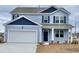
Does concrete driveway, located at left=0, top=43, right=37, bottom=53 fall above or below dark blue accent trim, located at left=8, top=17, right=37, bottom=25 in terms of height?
below

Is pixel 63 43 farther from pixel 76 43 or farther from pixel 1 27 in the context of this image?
pixel 1 27

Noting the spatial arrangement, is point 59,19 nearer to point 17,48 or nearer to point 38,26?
point 38,26

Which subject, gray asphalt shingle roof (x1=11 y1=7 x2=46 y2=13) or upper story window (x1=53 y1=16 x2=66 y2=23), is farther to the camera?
upper story window (x1=53 y1=16 x2=66 y2=23)

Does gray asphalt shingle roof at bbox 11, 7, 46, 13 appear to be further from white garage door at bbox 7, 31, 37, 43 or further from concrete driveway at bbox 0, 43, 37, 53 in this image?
concrete driveway at bbox 0, 43, 37, 53

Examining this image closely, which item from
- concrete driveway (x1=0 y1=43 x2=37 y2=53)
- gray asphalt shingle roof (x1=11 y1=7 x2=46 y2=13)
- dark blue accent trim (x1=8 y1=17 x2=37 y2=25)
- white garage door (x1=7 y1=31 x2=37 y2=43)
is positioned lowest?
concrete driveway (x1=0 y1=43 x2=37 y2=53)

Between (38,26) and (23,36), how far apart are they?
519 millimetres

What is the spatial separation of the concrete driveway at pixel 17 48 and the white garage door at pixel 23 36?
142 mm

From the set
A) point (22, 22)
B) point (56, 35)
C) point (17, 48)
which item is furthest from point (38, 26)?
point (17, 48)

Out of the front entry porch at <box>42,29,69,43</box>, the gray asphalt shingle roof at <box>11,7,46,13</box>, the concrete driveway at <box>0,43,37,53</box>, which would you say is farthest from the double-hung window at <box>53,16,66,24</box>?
the concrete driveway at <box>0,43,37,53</box>

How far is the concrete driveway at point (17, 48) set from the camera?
56.1 feet

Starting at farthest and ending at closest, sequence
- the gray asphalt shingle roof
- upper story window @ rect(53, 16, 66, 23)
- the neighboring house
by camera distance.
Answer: upper story window @ rect(53, 16, 66, 23), the neighboring house, the gray asphalt shingle roof

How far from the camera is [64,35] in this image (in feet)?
56.6

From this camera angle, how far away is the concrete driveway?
56.1 ft
